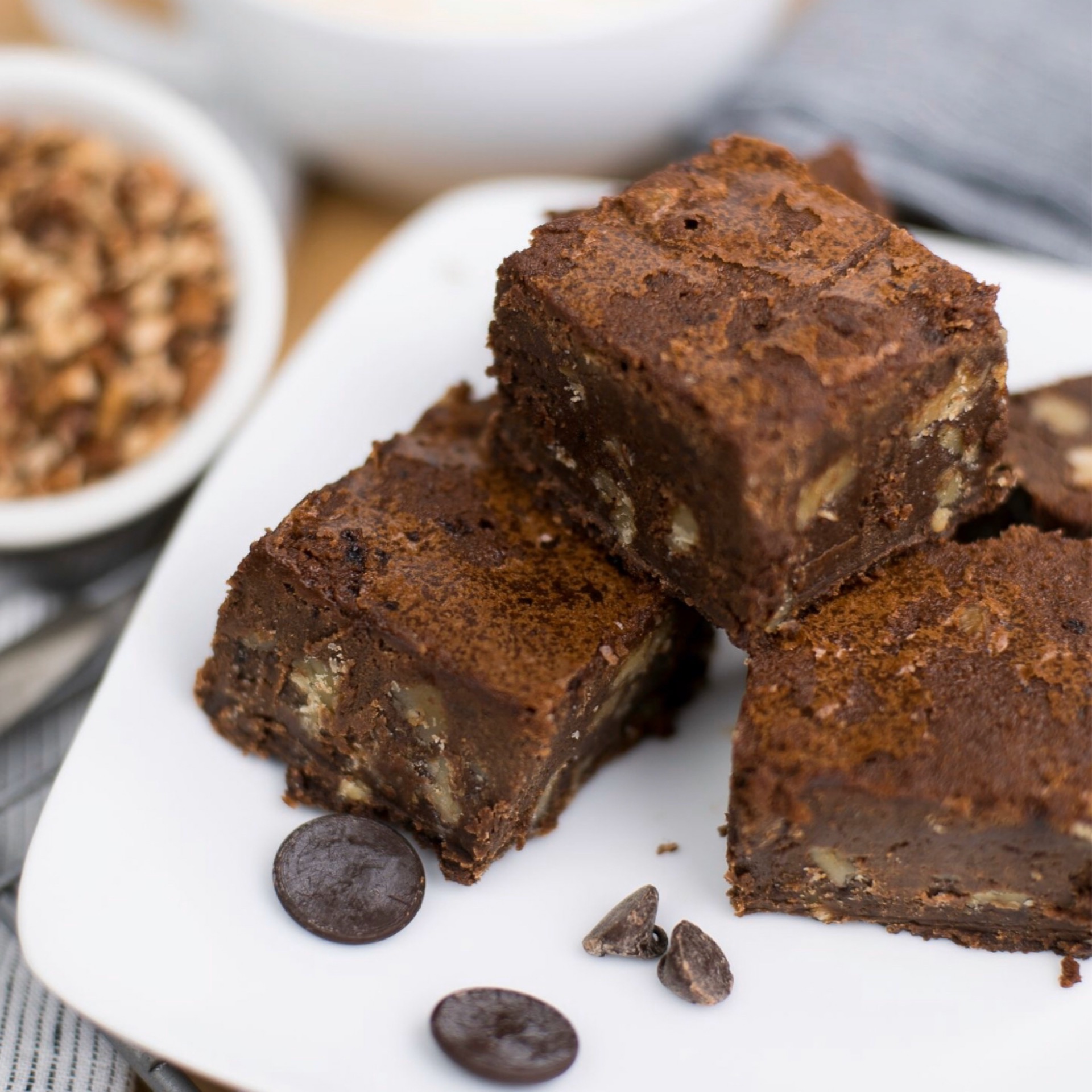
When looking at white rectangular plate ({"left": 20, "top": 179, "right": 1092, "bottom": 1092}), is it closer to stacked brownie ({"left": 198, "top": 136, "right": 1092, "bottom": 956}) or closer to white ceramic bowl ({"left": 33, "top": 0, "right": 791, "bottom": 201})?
stacked brownie ({"left": 198, "top": 136, "right": 1092, "bottom": 956})

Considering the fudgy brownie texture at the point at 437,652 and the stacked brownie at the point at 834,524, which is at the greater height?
the stacked brownie at the point at 834,524

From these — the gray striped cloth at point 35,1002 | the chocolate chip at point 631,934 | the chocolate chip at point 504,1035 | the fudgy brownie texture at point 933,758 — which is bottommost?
the gray striped cloth at point 35,1002

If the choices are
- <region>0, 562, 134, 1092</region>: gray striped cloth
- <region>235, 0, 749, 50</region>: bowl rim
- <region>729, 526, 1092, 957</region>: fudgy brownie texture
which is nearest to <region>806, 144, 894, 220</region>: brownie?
<region>235, 0, 749, 50</region>: bowl rim

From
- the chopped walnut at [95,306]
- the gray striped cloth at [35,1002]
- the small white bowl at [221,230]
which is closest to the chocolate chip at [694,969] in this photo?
the gray striped cloth at [35,1002]

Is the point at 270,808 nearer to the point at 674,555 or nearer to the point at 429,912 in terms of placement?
the point at 429,912

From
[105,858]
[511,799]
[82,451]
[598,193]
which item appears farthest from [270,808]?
[598,193]

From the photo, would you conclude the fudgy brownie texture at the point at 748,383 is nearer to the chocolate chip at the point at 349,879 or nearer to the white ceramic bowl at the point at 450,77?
the chocolate chip at the point at 349,879

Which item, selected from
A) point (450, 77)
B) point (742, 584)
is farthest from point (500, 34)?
point (742, 584)
